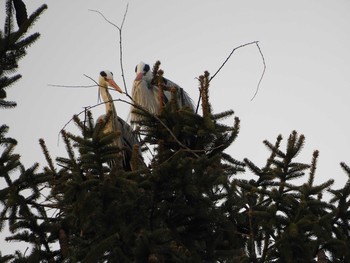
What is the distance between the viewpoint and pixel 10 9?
3008 mm

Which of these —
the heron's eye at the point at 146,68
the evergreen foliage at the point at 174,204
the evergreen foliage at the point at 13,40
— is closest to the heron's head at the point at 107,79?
the heron's eye at the point at 146,68

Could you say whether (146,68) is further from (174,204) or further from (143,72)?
(174,204)

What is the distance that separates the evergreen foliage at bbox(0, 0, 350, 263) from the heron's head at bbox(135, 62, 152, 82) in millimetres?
4653

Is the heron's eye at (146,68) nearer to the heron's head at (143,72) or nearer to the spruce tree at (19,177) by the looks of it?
the heron's head at (143,72)

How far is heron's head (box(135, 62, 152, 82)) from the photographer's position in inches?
375

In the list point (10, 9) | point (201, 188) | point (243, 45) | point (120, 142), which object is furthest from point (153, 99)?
point (10, 9)

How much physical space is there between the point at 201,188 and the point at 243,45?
133 cm

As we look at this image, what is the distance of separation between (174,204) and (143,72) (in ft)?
18.3

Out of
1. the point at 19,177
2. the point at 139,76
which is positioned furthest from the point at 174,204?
the point at 139,76

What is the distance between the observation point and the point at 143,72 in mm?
9672

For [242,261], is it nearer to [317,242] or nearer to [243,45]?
[317,242]

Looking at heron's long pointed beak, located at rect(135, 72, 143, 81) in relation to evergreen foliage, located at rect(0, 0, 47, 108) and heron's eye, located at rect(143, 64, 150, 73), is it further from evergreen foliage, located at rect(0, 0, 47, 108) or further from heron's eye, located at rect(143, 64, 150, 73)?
evergreen foliage, located at rect(0, 0, 47, 108)

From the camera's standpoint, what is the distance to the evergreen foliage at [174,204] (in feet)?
13.1

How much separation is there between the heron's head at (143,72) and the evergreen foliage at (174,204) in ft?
15.3
